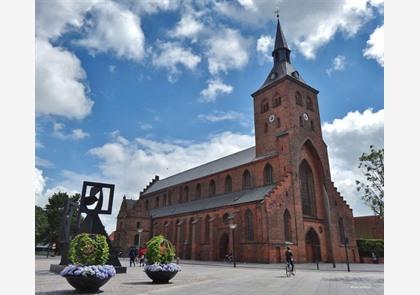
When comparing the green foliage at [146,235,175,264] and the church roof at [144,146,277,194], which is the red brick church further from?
the green foliage at [146,235,175,264]


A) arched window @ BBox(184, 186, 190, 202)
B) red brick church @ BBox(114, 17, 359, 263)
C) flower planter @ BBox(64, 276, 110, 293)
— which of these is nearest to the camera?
flower planter @ BBox(64, 276, 110, 293)

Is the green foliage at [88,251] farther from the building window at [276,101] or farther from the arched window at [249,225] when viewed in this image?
the building window at [276,101]

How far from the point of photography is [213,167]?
57562mm

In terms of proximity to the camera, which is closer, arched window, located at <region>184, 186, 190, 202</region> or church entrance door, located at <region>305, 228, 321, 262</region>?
church entrance door, located at <region>305, 228, 321, 262</region>

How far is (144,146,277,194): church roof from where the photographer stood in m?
50.1

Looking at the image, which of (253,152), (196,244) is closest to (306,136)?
(253,152)

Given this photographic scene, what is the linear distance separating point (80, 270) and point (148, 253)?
4.97 metres

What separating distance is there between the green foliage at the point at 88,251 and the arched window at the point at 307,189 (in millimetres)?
33365

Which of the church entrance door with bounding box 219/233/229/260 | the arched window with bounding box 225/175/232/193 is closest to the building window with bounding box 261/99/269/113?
the arched window with bounding box 225/175/232/193

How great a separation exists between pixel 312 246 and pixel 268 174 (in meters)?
11.0

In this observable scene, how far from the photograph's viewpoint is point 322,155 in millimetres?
45250

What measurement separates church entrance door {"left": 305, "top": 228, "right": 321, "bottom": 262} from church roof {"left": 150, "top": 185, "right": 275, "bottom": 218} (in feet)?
26.6

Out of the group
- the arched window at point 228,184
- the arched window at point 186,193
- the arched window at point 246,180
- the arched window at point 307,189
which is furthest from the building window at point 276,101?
the arched window at point 186,193

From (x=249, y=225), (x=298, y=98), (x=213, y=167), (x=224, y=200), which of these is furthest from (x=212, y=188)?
(x=298, y=98)
